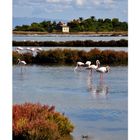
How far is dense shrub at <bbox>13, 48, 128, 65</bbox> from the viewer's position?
117 inches

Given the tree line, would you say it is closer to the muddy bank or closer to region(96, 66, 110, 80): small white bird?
the muddy bank

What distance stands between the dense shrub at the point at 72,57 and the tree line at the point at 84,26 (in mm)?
136

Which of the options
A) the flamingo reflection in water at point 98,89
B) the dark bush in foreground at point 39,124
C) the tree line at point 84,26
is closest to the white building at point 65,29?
the tree line at point 84,26

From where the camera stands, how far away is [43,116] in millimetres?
2961

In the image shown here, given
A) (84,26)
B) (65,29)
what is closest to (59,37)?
(65,29)

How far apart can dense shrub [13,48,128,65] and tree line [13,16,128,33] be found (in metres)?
0.14

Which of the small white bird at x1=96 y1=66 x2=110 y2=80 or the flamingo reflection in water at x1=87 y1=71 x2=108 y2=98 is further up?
the small white bird at x1=96 y1=66 x2=110 y2=80

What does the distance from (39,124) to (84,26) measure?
0.67 metres

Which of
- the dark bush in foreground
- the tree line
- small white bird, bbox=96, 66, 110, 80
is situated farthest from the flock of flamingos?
the dark bush in foreground

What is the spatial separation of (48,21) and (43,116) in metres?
0.60
